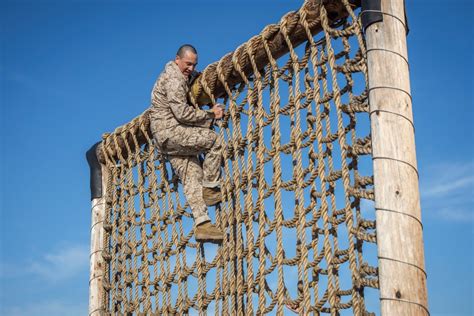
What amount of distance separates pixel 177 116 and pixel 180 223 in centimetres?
Answer: 79

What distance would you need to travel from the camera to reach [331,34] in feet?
13.6

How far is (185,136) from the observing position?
4.82 meters

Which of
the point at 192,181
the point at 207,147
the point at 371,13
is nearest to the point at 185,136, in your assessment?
the point at 207,147

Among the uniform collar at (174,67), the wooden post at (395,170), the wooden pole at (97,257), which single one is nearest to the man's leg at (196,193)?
the uniform collar at (174,67)

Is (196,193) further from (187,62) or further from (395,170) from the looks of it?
(395,170)

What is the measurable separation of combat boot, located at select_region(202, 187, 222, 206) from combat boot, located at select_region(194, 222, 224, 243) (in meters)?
0.12

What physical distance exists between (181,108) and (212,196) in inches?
20.9

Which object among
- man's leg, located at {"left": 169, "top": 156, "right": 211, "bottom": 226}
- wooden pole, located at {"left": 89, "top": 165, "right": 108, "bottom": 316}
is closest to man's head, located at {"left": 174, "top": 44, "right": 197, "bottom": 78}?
man's leg, located at {"left": 169, "top": 156, "right": 211, "bottom": 226}

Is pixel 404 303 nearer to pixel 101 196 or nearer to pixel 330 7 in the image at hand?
pixel 330 7

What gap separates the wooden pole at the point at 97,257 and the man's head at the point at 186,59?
169 cm

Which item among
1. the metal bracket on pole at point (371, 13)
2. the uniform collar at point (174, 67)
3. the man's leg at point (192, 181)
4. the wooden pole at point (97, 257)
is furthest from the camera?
the wooden pole at point (97, 257)

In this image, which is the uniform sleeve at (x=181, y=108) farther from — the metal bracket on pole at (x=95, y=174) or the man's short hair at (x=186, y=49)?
the metal bracket on pole at (x=95, y=174)

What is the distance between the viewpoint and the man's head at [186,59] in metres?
4.86

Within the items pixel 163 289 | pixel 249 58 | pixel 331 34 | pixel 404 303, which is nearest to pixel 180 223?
pixel 163 289
